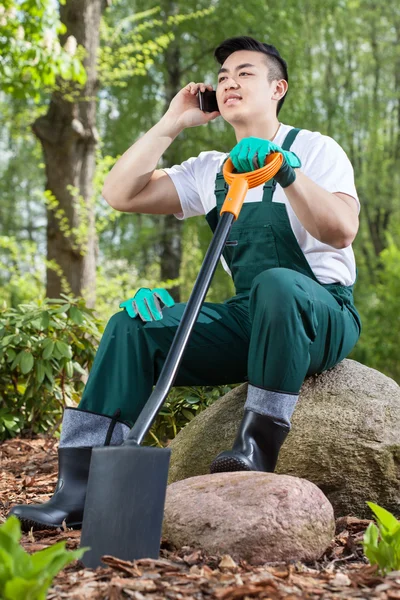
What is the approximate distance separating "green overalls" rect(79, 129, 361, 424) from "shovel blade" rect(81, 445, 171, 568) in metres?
0.57

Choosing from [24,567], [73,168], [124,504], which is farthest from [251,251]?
[73,168]

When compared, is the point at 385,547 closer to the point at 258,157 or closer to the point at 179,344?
the point at 179,344

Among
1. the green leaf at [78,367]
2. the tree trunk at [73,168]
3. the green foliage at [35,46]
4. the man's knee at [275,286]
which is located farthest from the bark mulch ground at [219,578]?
the tree trunk at [73,168]

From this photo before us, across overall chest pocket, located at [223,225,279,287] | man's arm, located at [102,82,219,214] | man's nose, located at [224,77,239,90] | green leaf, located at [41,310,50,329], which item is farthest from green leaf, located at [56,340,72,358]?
man's nose, located at [224,77,239,90]

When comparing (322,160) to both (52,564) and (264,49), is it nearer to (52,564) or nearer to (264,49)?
(264,49)

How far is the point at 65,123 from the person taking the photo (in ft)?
21.6

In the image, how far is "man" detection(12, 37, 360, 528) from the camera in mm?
2383

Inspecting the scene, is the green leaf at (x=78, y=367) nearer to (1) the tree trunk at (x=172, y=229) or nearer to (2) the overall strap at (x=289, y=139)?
(2) the overall strap at (x=289, y=139)

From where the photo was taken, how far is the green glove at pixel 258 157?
2.50 metres

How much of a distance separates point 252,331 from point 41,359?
1998mm

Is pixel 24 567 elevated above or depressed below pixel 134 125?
below

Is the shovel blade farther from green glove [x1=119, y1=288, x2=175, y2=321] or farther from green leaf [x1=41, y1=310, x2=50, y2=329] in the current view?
green leaf [x1=41, y1=310, x2=50, y2=329]

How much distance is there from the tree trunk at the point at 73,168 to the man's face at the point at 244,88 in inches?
145

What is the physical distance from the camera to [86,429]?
2.60 m
